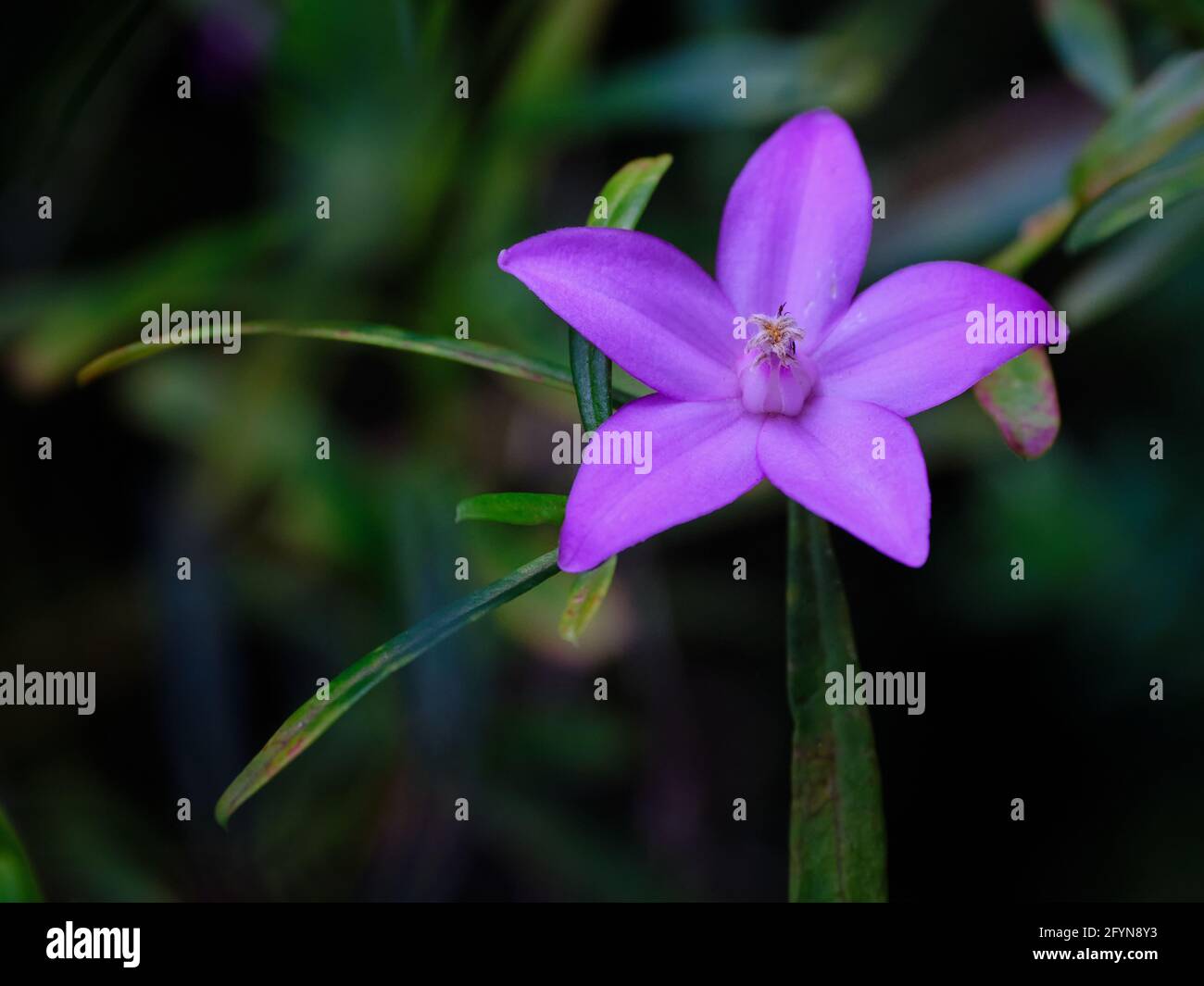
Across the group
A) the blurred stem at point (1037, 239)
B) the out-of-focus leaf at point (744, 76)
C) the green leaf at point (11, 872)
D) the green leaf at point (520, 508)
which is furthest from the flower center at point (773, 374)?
the out-of-focus leaf at point (744, 76)

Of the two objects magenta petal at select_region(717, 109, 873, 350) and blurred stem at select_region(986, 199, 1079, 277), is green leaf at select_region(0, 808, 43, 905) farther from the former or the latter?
blurred stem at select_region(986, 199, 1079, 277)

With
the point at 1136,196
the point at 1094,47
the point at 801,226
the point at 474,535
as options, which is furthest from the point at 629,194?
the point at 474,535

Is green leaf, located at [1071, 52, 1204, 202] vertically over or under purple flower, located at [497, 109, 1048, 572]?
over

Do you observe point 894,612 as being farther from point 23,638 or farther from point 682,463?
point 23,638

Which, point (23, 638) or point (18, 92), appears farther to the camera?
point (23, 638)

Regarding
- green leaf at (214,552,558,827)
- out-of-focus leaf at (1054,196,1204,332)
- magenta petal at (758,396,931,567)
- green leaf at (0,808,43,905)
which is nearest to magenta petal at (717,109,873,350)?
magenta petal at (758,396,931,567)
